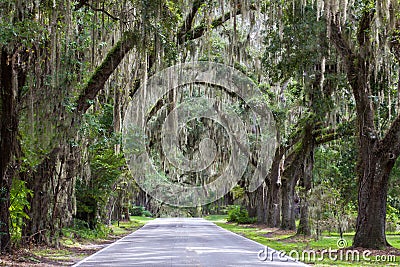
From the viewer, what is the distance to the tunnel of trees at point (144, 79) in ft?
40.5

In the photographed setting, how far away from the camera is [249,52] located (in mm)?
24906

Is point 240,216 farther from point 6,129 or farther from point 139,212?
point 6,129

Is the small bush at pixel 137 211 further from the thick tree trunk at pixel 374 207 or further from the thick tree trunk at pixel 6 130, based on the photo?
the thick tree trunk at pixel 6 130

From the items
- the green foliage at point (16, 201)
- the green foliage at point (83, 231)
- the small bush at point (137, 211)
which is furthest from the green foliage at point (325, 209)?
the small bush at point (137, 211)

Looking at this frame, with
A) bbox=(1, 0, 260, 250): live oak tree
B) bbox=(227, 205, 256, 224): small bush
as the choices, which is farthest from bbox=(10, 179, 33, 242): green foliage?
bbox=(227, 205, 256, 224): small bush

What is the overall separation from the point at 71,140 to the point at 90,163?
6.67 m

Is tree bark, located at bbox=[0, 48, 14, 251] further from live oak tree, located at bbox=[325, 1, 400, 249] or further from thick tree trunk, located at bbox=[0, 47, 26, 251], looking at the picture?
live oak tree, located at bbox=[325, 1, 400, 249]

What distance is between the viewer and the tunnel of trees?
A: 1235 centimetres

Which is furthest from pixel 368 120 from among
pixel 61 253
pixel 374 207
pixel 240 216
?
pixel 240 216

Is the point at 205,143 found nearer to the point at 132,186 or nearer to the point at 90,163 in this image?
the point at 132,186

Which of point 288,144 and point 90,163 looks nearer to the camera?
point 90,163

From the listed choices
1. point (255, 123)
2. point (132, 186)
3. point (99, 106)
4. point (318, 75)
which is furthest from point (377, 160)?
point (132, 186)

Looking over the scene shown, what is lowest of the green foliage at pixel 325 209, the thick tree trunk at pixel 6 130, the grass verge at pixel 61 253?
the grass verge at pixel 61 253

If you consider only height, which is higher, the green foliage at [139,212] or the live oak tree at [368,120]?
the live oak tree at [368,120]
